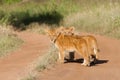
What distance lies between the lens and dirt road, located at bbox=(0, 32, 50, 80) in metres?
12.2

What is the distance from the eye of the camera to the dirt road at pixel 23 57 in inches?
479

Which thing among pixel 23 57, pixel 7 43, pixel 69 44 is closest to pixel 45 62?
pixel 69 44

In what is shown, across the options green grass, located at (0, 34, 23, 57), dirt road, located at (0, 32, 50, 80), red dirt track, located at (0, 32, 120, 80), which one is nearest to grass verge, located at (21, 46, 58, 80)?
red dirt track, located at (0, 32, 120, 80)

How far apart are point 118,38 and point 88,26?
3.04 meters

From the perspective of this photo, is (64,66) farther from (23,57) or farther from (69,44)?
(23,57)

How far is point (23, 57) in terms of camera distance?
1432cm

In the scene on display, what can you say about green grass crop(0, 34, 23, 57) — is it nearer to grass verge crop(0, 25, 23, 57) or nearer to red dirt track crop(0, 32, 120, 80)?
grass verge crop(0, 25, 23, 57)

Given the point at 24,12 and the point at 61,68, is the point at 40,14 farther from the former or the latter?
the point at 61,68

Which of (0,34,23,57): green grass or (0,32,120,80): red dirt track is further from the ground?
(0,34,23,57): green grass

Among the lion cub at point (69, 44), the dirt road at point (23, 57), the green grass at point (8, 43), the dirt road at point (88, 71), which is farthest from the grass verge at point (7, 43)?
the dirt road at point (88, 71)

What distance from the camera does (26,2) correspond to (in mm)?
28547

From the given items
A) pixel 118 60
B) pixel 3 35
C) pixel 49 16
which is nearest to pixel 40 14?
pixel 49 16

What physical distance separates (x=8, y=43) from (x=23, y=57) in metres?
2.12

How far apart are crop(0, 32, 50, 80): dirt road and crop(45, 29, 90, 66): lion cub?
3.08 feet
